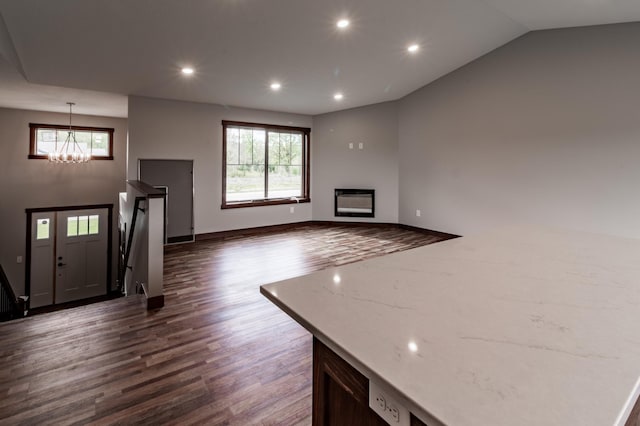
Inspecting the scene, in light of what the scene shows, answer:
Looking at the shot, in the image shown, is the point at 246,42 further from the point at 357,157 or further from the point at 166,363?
the point at 357,157

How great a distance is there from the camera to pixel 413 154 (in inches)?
248

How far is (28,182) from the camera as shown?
265 inches

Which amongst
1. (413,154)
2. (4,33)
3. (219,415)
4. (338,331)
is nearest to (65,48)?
(4,33)

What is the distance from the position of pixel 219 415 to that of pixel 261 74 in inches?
165

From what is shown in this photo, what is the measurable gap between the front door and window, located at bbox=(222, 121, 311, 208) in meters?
3.58

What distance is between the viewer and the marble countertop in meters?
0.55

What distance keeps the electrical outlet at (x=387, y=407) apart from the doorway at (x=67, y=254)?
847cm

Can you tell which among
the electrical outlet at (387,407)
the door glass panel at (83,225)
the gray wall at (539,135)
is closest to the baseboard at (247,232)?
the gray wall at (539,135)

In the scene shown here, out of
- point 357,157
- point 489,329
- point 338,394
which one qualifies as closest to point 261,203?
point 357,157

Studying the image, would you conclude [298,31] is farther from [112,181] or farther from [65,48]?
[112,181]

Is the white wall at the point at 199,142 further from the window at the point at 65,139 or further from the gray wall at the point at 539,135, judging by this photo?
the gray wall at the point at 539,135

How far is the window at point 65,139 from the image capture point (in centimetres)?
679

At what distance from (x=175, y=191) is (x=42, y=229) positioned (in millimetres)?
3736

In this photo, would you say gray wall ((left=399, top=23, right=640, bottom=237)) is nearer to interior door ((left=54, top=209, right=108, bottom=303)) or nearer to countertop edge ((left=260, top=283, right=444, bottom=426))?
countertop edge ((left=260, top=283, right=444, bottom=426))
